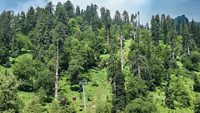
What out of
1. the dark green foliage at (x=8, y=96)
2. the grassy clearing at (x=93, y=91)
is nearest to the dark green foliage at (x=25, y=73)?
the grassy clearing at (x=93, y=91)

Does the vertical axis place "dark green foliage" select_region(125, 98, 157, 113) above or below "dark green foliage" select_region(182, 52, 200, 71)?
below

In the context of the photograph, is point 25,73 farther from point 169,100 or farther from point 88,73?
point 169,100

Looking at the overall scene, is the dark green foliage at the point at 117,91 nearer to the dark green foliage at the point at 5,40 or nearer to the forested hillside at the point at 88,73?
the forested hillside at the point at 88,73

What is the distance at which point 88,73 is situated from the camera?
5059 inches

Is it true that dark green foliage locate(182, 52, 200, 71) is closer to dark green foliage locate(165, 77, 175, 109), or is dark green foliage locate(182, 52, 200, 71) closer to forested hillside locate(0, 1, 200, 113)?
forested hillside locate(0, 1, 200, 113)

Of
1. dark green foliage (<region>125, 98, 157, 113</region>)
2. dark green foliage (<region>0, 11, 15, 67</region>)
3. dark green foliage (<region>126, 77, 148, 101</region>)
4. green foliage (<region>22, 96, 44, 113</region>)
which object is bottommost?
dark green foliage (<region>125, 98, 157, 113</region>)

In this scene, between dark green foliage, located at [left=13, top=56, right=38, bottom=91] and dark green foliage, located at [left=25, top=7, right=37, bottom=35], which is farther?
dark green foliage, located at [left=25, top=7, right=37, bottom=35]

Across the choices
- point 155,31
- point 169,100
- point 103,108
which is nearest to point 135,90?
point 103,108

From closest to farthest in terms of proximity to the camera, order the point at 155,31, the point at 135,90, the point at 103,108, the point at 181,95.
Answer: the point at 103,108, the point at 135,90, the point at 181,95, the point at 155,31

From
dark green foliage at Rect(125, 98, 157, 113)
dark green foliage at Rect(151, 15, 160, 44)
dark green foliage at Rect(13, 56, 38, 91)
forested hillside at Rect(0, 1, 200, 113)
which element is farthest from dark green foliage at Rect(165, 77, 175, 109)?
dark green foliage at Rect(151, 15, 160, 44)

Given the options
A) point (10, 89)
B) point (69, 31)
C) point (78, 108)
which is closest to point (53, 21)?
point (69, 31)

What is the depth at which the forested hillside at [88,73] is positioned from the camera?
92.8 m

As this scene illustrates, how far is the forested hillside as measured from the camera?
304ft

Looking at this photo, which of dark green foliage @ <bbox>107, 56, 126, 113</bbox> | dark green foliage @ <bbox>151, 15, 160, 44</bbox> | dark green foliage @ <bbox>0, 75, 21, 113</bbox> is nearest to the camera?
dark green foliage @ <bbox>0, 75, 21, 113</bbox>
